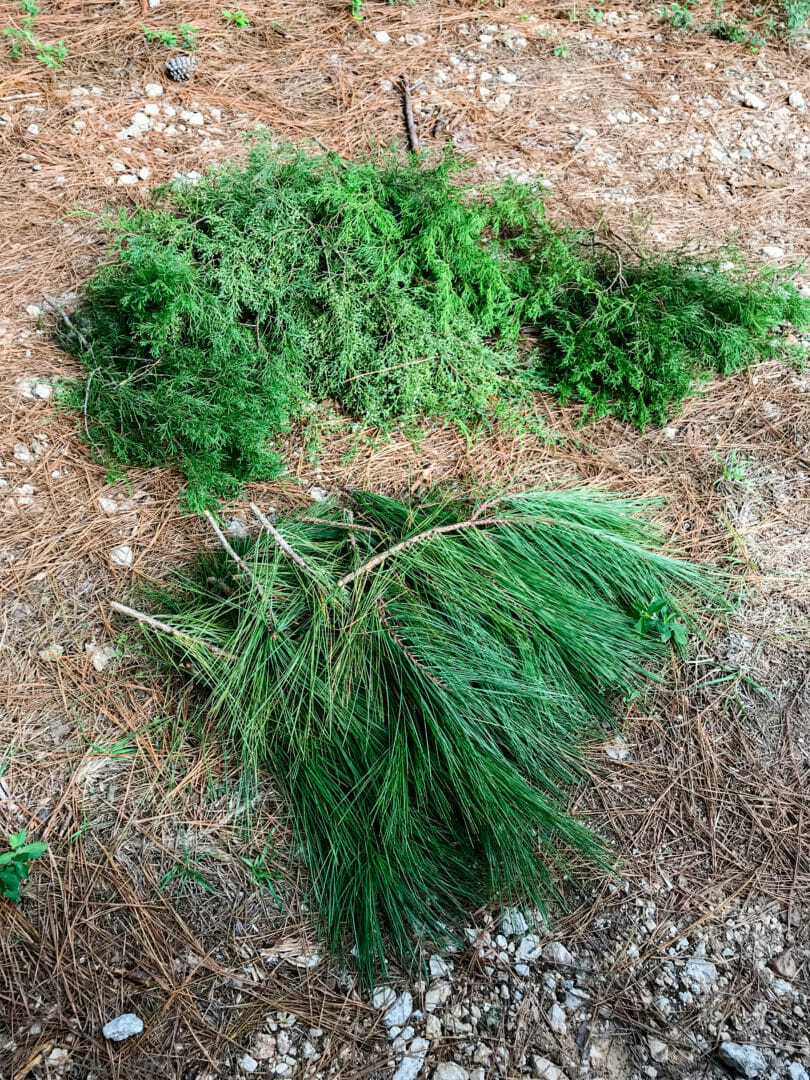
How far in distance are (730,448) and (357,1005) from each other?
5.86 feet

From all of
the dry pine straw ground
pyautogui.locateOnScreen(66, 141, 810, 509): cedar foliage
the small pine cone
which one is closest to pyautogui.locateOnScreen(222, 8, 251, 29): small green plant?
the dry pine straw ground

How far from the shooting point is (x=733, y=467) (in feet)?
7.30

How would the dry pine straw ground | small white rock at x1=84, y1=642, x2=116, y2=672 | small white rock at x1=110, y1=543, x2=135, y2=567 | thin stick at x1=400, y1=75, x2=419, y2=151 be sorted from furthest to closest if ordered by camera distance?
1. thin stick at x1=400, y1=75, x2=419, y2=151
2. small white rock at x1=110, y1=543, x2=135, y2=567
3. small white rock at x1=84, y1=642, x2=116, y2=672
4. the dry pine straw ground

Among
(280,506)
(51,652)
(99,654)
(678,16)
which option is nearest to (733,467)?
(280,506)

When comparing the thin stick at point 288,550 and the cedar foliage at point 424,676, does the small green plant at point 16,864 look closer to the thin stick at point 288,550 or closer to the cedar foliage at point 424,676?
the cedar foliage at point 424,676

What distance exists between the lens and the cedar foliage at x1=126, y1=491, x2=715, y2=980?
4.99 feet

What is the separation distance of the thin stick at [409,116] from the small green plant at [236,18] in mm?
707

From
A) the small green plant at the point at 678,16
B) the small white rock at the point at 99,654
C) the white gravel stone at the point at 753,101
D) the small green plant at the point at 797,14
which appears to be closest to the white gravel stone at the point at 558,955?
the small white rock at the point at 99,654

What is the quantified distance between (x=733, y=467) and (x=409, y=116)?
6.06ft

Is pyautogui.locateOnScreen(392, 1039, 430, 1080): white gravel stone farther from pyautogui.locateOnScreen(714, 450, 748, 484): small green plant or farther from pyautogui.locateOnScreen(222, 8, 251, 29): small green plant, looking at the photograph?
pyautogui.locateOnScreen(222, 8, 251, 29): small green plant

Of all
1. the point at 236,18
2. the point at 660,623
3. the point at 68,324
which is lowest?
the point at 660,623

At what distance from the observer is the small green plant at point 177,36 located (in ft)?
9.88

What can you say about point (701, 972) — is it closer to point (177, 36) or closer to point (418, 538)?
point (418, 538)

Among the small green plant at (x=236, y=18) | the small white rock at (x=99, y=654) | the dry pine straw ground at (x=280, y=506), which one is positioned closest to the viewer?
the dry pine straw ground at (x=280, y=506)
